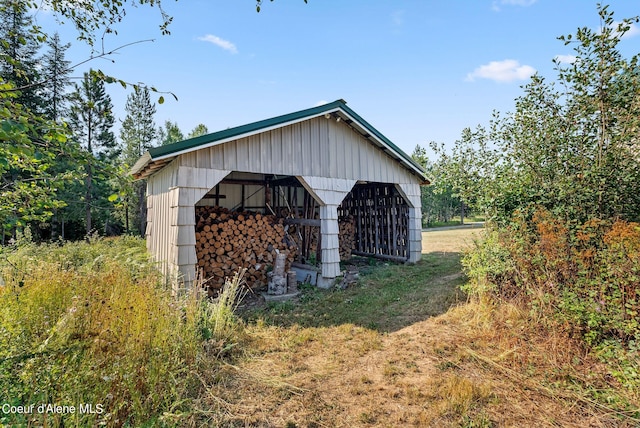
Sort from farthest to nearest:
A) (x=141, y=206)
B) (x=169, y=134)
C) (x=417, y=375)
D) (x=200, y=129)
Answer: (x=169, y=134) → (x=200, y=129) → (x=141, y=206) → (x=417, y=375)

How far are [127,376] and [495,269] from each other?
5387mm

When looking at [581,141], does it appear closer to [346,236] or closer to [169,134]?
[346,236]

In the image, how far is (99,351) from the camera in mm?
3057

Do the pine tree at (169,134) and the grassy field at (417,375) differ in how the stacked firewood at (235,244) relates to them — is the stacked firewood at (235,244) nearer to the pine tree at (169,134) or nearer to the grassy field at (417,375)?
the grassy field at (417,375)

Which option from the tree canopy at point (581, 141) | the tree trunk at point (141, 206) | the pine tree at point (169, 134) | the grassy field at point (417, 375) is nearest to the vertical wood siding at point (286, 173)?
the grassy field at point (417, 375)

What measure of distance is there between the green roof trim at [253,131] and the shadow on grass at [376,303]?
3.60 metres

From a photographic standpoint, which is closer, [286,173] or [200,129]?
[286,173]

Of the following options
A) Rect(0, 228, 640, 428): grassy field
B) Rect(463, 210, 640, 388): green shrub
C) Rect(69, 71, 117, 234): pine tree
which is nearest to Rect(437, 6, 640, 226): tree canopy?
Rect(463, 210, 640, 388): green shrub

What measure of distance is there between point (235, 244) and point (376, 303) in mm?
3993

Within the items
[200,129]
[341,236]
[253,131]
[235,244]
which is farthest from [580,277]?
[200,129]

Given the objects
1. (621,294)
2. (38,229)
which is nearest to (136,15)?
(621,294)

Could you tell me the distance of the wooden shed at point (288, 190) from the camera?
6.31 meters

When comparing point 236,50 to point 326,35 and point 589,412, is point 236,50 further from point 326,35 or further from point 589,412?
point 589,412

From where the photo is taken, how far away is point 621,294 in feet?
11.2
